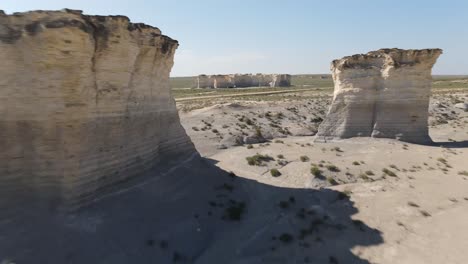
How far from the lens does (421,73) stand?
98.3 ft

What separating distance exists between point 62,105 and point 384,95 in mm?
25147

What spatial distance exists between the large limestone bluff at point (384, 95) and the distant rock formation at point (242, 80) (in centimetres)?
8987

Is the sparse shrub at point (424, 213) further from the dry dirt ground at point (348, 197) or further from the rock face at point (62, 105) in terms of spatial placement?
the rock face at point (62, 105)

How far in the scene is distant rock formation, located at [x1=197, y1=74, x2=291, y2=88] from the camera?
121 metres

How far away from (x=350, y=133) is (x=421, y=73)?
7.14 m

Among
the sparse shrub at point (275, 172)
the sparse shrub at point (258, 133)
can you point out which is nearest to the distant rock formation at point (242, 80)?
the sparse shrub at point (258, 133)

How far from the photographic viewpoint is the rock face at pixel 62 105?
12539 millimetres

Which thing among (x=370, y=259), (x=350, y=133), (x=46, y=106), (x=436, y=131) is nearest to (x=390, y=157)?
(x=350, y=133)

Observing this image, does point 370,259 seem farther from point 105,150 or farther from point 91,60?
point 91,60

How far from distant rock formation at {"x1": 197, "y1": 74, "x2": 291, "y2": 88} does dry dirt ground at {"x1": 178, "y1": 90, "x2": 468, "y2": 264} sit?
8369cm

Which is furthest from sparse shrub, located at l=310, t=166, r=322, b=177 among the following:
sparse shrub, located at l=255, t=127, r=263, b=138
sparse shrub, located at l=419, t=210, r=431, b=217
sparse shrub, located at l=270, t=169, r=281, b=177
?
sparse shrub, located at l=255, t=127, r=263, b=138

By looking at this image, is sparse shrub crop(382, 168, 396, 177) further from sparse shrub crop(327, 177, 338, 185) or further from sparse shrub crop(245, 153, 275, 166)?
sparse shrub crop(245, 153, 275, 166)

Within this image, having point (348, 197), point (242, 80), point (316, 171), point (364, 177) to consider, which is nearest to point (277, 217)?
point (348, 197)

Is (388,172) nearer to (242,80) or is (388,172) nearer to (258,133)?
A: (258,133)
